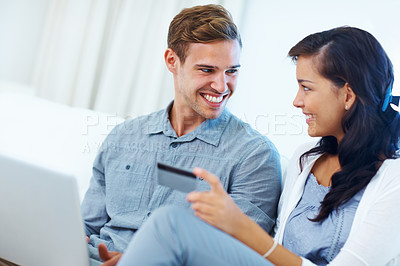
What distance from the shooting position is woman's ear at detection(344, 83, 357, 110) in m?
1.32

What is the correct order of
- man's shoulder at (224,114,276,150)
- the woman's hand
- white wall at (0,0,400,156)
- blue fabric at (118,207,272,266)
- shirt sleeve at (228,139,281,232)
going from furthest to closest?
white wall at (0,0,400,156), man's shoulder at (224,114,276,150), shirt sleeve at (228,139,281,232), the woman's hand, blue fabric at (118,207,272,266)

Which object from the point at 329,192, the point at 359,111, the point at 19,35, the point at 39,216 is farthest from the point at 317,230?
the point at 19,35

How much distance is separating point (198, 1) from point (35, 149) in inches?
44.7

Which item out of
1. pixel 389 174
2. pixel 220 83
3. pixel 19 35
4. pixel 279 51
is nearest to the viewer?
pixel 389 174

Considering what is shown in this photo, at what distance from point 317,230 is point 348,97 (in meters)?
0.38

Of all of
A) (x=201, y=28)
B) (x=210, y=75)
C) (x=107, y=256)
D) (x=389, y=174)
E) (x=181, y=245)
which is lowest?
(x=107, y=256)

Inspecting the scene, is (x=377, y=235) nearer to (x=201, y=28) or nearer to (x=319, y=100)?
(x=319, y=100)

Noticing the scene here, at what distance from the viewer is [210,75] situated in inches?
62.5

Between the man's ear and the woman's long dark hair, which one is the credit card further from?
the man's ear

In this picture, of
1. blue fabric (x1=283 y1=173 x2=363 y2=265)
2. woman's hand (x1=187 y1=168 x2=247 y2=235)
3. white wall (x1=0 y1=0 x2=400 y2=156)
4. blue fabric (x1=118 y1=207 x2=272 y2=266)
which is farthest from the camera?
white wall (x1=0 y1=0 x2=400 y2=156)

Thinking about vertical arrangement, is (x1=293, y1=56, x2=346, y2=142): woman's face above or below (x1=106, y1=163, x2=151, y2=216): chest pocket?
above

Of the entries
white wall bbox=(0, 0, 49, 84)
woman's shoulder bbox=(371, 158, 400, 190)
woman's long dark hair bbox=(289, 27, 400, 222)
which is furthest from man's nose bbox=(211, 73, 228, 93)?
white wall bbox=(0, 0, 49, 84)

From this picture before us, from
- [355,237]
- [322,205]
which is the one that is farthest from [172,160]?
[355,237]

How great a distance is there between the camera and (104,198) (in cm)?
167
